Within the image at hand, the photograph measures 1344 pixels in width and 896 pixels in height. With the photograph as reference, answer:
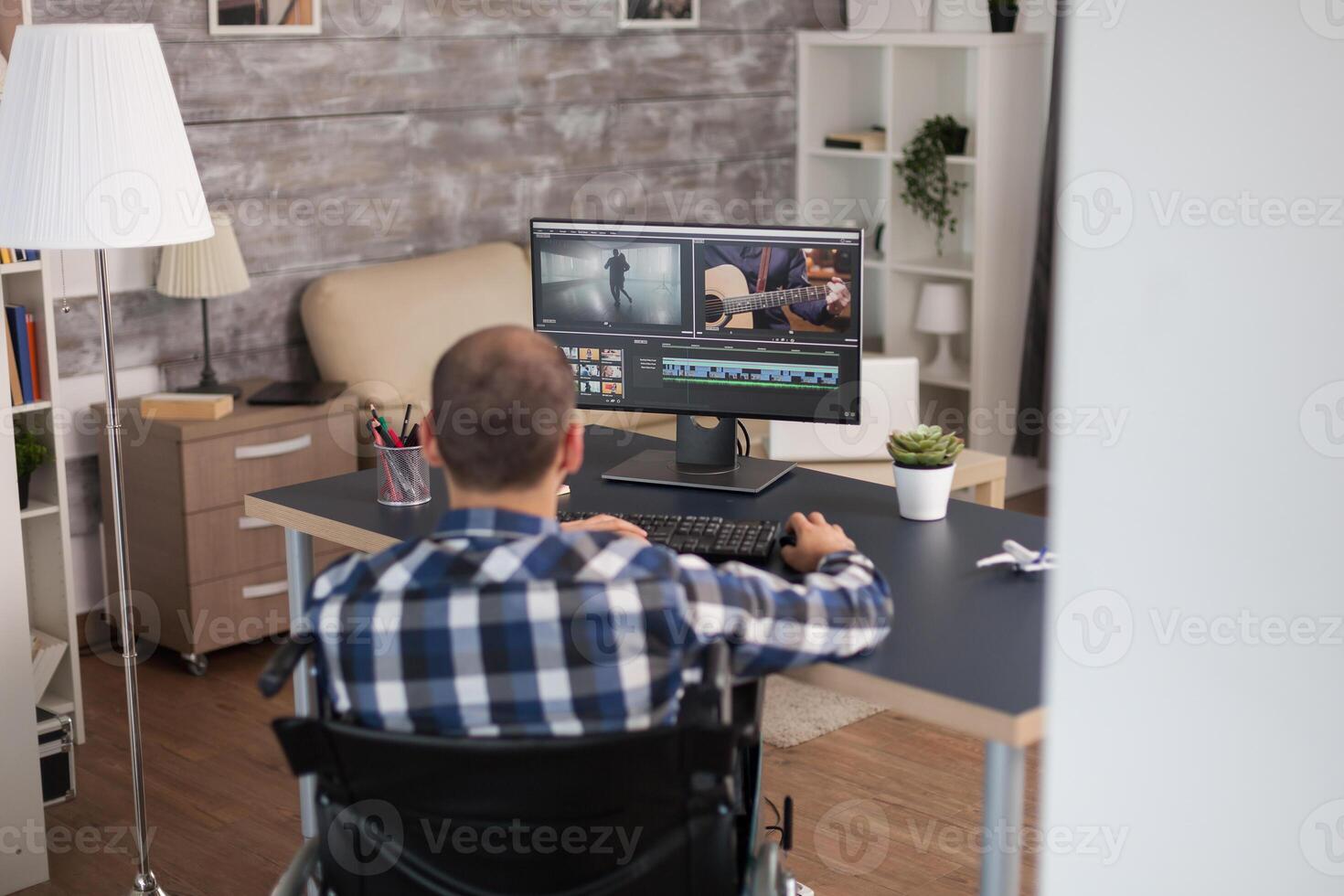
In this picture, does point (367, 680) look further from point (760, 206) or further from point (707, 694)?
point (760, 206)

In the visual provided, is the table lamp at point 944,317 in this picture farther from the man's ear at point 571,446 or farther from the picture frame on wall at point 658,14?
the man's ear at point 571,446

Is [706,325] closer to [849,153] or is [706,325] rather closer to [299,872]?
[299,872]

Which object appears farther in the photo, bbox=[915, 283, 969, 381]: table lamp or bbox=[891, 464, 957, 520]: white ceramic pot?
bbox=[915, 283, 969, 381]: table lamp

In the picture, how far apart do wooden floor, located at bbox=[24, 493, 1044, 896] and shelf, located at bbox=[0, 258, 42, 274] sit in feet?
3.59

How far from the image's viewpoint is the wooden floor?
2711mm

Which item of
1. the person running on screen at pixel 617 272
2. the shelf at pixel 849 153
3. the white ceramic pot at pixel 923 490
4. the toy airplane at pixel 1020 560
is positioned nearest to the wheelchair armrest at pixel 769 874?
the toy airplane at pixel 1020 560

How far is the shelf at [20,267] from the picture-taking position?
9.89 ft

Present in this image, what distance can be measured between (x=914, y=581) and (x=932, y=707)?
0.39 metres

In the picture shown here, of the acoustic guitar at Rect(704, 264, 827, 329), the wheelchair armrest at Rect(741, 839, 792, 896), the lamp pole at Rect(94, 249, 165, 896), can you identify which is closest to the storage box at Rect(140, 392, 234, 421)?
the lamp pole at Rect(94, 249, 165, 896)

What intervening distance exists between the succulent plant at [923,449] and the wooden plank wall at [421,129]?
96.1 inches

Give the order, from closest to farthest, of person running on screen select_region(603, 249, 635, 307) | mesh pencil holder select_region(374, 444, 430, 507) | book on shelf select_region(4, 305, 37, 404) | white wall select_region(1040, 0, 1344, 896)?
white wall select_region(1040, 0, 1344, 896)
mesh pencil holder select_region(374, 444, 430, 507)
person running on screen select_region(603, 249, 635, 307)
book on shelf select_region(4, 305, 37, 404)

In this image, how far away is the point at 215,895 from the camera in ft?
8.70

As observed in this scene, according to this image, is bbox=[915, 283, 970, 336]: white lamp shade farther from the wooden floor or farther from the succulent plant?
the succulent plant

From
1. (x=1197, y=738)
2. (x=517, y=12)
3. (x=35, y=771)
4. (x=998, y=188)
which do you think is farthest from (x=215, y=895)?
(x=998, y=188)
